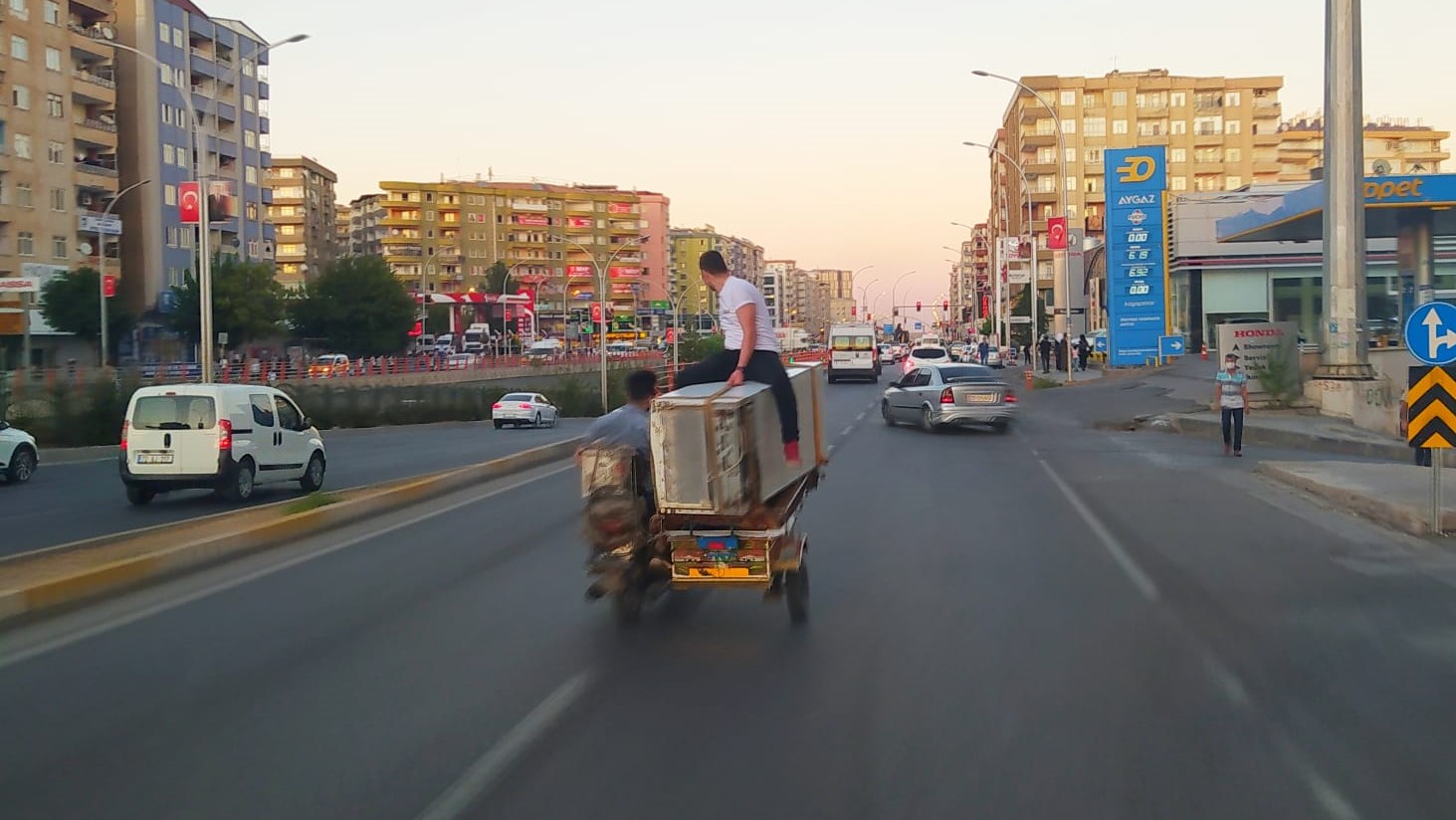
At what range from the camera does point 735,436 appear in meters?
7.84

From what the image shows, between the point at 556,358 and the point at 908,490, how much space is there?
7000 centimetres

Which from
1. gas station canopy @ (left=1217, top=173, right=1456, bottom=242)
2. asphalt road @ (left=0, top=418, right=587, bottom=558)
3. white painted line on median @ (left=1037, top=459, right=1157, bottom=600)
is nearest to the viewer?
white painted line on median @ (left=1037, top=459, right=1157, bottom=600)

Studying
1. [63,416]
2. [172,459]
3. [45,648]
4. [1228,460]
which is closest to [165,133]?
[63,416]

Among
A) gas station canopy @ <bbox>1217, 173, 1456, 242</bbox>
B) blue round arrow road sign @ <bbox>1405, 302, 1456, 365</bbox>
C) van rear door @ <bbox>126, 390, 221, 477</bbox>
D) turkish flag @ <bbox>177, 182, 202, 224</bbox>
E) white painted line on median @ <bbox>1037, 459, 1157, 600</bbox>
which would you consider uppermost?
gas station canopy @ <bbox>1217, 173, 1456, 242</bbox>

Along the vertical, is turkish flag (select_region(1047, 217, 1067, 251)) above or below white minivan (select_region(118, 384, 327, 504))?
above

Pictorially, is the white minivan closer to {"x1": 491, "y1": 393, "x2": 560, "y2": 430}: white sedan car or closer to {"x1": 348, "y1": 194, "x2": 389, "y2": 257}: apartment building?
{"x1": 491, "y1": 393, "x2": 560, "y2": 430}: white sedan car

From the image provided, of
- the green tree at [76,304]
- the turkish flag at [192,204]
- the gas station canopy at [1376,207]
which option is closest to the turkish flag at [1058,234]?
the gas station canopy at [1376,207]

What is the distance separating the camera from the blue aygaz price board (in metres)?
52.0

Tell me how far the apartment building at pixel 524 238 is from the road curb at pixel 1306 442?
390 feet

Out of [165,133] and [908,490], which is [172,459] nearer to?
[908,490]

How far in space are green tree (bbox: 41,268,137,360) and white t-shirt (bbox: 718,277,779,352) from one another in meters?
65.7

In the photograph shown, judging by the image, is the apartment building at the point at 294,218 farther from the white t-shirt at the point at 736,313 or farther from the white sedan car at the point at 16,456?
the white t-shirt at the point at 736,313

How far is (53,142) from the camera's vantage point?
69.7 metres

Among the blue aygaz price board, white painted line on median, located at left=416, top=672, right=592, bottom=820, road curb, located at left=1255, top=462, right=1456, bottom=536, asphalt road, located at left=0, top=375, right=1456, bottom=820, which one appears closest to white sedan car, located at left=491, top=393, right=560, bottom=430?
the blue aygaz price board
